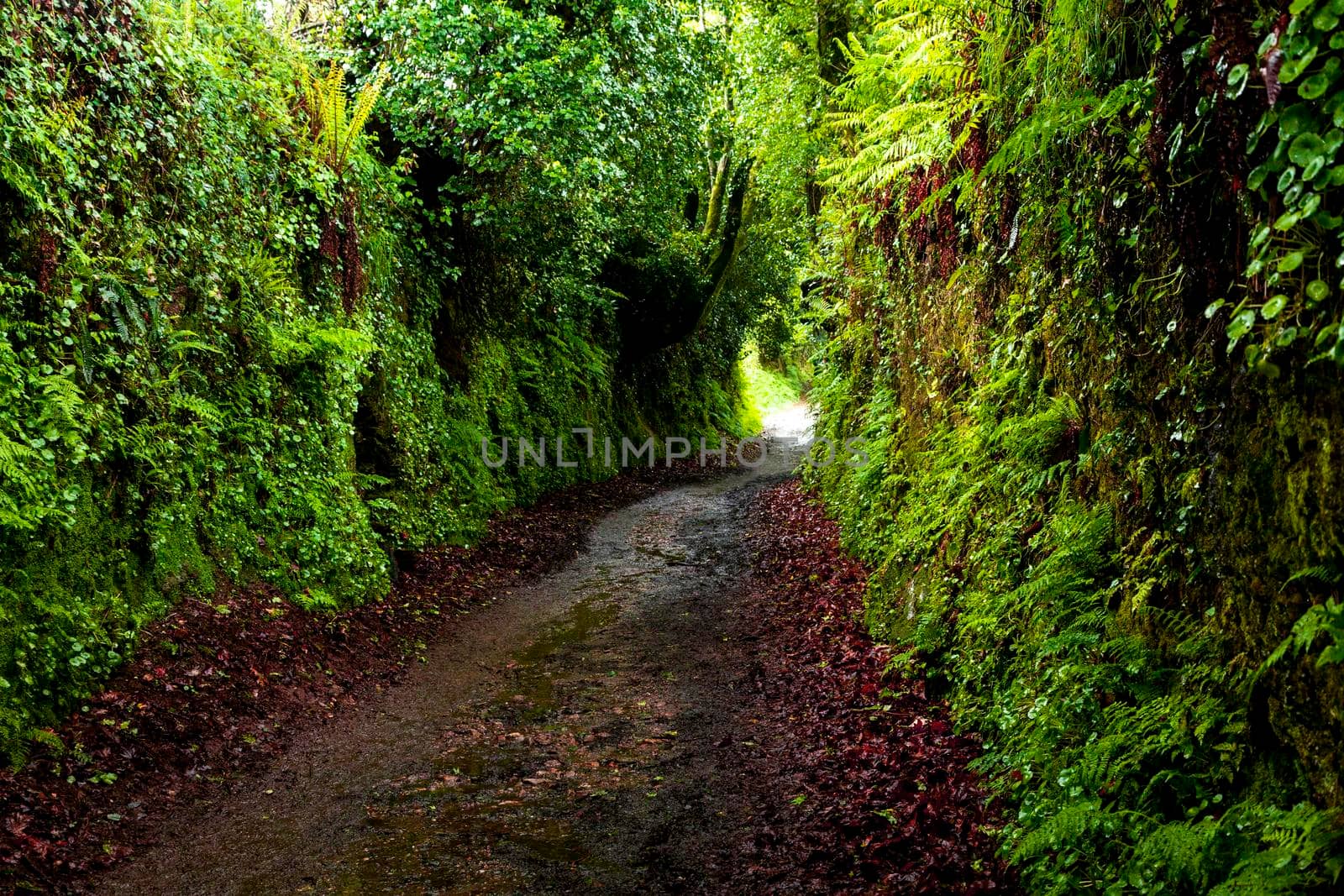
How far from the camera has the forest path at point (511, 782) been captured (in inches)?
178

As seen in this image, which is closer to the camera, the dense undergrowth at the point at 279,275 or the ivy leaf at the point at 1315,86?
the ivy leaf at the point at 1315,86

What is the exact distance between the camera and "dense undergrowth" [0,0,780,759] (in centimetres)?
601

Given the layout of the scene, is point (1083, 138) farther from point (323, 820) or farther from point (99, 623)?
point (99, 623)

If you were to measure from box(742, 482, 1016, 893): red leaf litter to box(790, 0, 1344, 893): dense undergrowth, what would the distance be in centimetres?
26

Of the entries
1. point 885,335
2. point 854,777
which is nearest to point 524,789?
point 854,777

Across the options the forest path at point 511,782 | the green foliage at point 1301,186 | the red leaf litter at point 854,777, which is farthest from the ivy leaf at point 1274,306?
the forest path at point 511,782

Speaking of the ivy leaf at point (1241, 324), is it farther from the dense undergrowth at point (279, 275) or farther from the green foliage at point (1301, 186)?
the dense undergrowth at point (279, 275)

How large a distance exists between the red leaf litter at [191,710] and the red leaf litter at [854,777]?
370cm

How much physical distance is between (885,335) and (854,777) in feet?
19.7

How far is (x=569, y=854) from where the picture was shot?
469 centimetres

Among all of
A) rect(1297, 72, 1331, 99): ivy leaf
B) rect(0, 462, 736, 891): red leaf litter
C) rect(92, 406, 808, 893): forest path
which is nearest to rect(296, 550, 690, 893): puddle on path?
rect(92, 406, 808, 893): forest path

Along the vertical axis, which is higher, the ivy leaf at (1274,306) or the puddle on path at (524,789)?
the ivy leaf at (1274,306)

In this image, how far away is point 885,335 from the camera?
9930mm

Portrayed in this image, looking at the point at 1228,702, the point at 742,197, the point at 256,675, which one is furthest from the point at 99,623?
the point at 742,197
